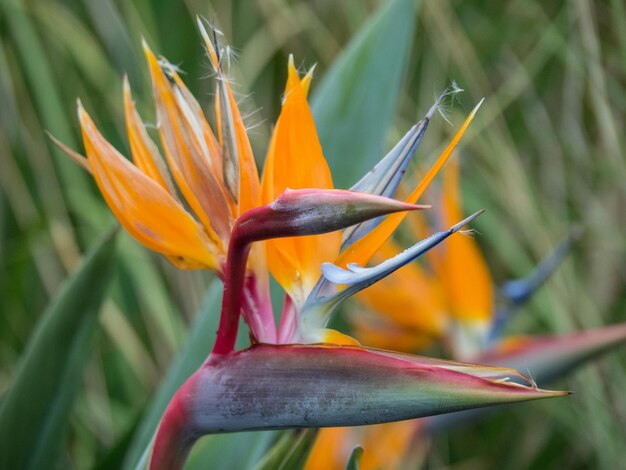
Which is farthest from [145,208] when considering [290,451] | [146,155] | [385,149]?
[385,149]

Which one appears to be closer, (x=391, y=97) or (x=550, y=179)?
(x=391, y=97)

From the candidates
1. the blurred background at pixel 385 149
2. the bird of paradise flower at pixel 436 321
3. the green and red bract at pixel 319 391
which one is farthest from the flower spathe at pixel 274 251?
the blurred background at pixel 385 149

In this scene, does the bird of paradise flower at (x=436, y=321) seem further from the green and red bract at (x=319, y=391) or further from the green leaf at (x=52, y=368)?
the green and red bract at (x=319, y=391)

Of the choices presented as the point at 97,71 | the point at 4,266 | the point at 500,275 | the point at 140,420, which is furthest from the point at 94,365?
the point at 500,275

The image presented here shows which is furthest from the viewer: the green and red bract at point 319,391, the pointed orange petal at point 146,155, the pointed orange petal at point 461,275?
the pointed orange petal at point 461,275

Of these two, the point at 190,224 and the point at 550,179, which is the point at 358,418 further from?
the point at 550,179

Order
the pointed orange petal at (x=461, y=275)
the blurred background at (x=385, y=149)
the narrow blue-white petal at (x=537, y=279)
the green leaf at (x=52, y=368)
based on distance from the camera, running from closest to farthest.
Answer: the green leaf at (x=52, y=368) → the narrow blue-white petal at (x=537, y=279) → the pointed orange petal at (x=461, y=275) → the blurred background at (x=385, y=149)

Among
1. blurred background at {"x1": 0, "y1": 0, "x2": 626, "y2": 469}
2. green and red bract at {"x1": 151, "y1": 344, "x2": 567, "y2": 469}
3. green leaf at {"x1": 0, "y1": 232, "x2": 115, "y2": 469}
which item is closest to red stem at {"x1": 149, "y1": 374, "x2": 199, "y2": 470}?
green and red bract at {"x1": 151, "y1": 344, "x2": 567, "y2": 469}
